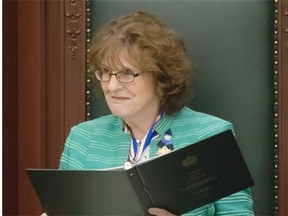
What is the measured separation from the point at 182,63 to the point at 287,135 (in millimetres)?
446

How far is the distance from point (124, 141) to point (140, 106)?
0.15 metres

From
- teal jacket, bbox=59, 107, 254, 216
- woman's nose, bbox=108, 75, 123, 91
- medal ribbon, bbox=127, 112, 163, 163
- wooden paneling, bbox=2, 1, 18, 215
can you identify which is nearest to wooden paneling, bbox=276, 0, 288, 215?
teal jacket, bbox=59, 107, 254, 216

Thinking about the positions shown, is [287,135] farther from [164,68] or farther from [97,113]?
[97,113]

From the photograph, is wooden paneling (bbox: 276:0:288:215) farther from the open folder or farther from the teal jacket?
the open folder

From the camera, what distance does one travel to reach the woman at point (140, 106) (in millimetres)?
1594

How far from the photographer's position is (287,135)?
6.10 feet

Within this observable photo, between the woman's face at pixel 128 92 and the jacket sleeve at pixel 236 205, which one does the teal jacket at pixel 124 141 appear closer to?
the jacket sleeve at pixel 236 205

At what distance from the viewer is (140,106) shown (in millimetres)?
Answer: 1609

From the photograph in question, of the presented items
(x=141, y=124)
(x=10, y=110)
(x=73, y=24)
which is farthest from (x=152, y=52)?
(x=10, y=110)

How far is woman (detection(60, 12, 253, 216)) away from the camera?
5.23ft

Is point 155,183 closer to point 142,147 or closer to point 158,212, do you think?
point 158,212

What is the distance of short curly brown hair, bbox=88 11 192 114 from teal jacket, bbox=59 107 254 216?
57 mm

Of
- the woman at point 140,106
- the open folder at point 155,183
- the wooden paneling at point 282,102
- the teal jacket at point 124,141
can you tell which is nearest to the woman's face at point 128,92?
the woman at point 140,106

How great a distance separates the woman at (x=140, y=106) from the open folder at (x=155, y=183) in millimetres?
274
